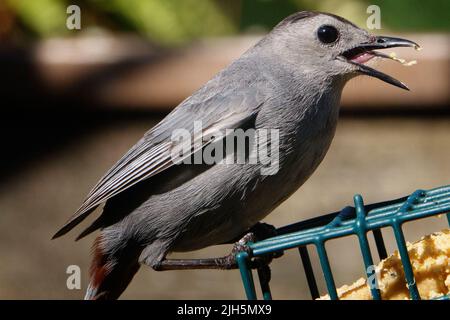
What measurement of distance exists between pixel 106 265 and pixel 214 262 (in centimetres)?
69

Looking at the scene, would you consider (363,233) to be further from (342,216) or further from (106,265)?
(106,265)

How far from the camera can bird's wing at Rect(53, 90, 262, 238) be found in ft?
14.0

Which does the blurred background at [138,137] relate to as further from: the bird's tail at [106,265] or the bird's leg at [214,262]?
the bird's leg at [214,262]

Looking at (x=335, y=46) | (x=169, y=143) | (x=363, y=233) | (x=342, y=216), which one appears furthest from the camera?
(x=335, y=46)

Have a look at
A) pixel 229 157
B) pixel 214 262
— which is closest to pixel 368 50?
pixel 229 157

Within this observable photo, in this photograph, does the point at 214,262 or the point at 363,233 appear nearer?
the point at 363,233

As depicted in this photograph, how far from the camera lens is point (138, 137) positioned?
6.77 metres

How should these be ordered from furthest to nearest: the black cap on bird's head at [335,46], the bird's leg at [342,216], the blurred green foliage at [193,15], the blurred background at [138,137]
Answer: the blurred green foliage at [193,15] < the blurred background at [138,137] < the black cap on bird's head at [335,46] < the bird's leg at [342,216]

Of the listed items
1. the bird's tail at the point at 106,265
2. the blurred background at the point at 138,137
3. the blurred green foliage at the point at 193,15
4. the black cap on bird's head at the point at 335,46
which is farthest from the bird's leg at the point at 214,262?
the blurred green foliage at the point at 193,15

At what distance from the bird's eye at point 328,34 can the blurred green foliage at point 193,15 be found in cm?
278

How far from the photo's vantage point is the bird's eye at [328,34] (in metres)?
4.56

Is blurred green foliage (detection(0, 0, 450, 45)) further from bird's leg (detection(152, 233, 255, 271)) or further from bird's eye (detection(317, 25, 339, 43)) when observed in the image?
bird's leg (detection(152, 233, 255, 271))

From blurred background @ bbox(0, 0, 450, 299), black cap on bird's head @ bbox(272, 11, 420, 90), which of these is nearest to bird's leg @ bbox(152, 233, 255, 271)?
black cap on bird's head @ bbox(272, 11, 420, 90)
